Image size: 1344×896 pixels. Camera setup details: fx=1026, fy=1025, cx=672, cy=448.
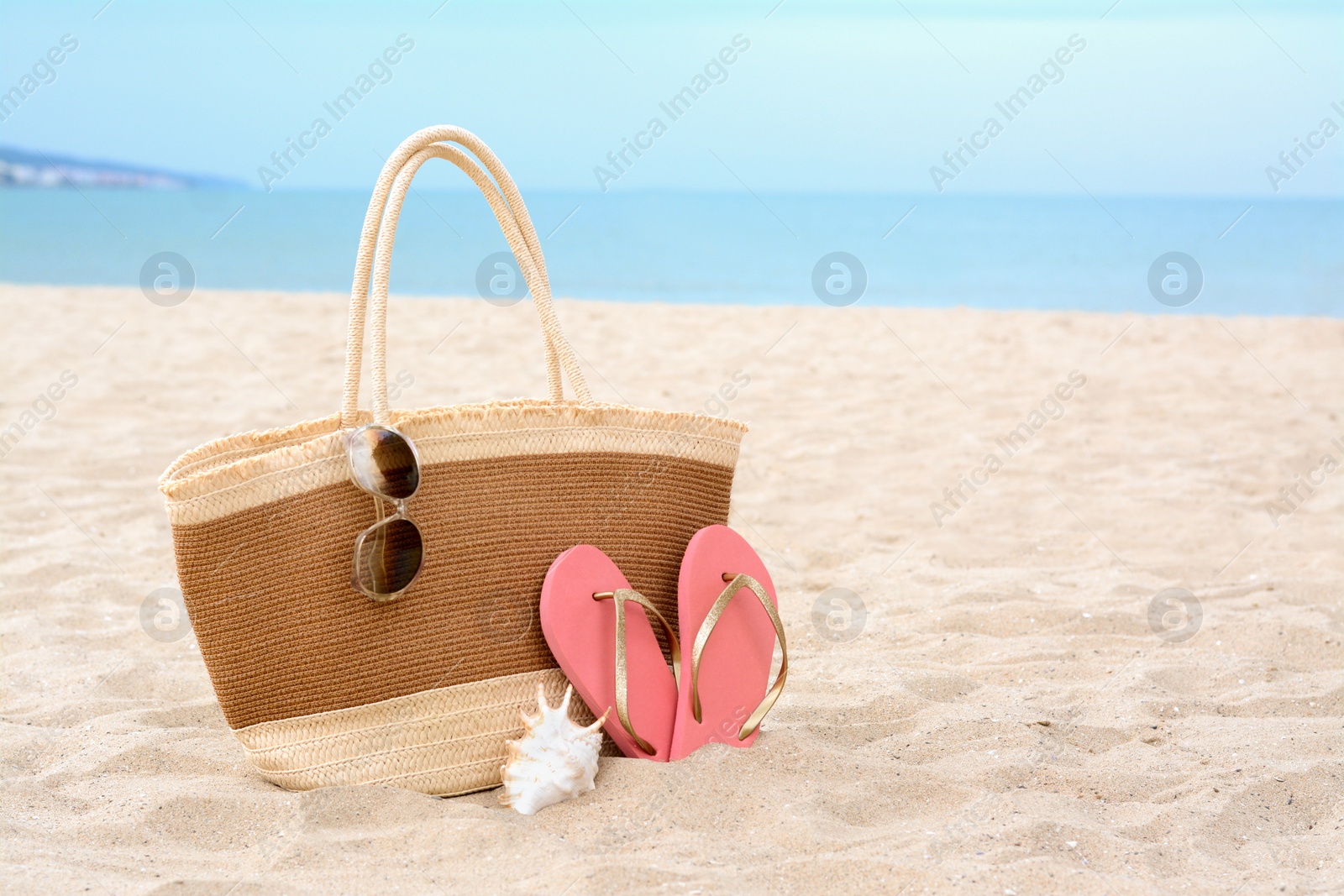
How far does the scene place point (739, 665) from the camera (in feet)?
5.93

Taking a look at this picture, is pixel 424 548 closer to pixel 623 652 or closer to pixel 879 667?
pixel 623 652

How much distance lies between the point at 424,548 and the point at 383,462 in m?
0.19

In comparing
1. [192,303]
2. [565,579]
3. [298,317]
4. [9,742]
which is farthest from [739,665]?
[192,303]

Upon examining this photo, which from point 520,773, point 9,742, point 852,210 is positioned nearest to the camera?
point 520,773

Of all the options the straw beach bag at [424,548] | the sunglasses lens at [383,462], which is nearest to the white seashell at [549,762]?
the straw beach bag at [424,548]

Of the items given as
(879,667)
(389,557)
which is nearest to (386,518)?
(389,557)

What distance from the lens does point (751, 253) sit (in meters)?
17.3

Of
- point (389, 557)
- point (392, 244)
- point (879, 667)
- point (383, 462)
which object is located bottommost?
point (879, 667)

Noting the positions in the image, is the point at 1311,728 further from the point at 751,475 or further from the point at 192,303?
the point at 192,303

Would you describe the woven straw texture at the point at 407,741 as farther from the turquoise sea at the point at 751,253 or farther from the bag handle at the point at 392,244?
the turquoise sea at the point at 751,253

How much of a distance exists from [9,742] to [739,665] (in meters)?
1.32

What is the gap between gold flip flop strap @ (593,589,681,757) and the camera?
1666mm

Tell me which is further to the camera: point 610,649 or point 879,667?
point 879,667

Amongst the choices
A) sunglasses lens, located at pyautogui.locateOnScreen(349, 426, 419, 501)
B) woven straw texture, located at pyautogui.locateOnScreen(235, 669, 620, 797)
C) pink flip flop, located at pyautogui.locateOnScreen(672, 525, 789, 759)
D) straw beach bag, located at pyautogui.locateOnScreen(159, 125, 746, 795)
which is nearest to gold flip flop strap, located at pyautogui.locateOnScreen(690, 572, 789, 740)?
pink flip flop, located at pyautogui.locateOnScreen(672, 525, 789, 759)
